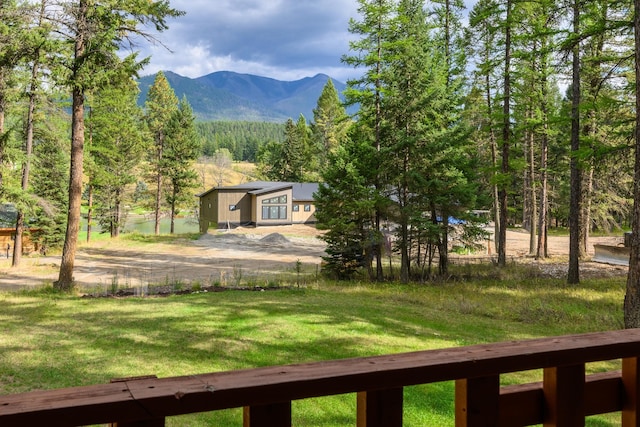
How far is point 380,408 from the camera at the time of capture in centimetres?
112

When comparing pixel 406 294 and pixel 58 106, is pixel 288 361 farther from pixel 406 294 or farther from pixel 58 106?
pixel 58 106

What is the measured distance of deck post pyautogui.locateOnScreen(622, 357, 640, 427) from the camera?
1.40m

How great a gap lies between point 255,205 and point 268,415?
3657 centimetres

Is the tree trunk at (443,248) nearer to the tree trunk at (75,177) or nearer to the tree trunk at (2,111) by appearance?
A: the tree trunk at (75,177)

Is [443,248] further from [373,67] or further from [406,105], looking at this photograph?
[373,67]

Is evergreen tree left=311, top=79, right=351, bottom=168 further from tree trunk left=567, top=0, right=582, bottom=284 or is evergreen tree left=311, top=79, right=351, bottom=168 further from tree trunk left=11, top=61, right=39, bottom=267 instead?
tree trunk left=567, top=0, right=582, bottom=284

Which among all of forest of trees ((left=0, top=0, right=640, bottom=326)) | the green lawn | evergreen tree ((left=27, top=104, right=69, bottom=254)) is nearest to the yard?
the green lawn

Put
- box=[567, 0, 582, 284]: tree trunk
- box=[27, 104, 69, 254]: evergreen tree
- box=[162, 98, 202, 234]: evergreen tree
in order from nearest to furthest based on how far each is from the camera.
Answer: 1. box=[567, 0, 582, 284]: tree trunk
2. box=[27, 104, 69, 254]: evergreen tree
3. box=[162, 98, 202, 234]: evergreen tree

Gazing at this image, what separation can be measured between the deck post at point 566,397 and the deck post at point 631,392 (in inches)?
9.2

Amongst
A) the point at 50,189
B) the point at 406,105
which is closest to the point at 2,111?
the point at 50,189

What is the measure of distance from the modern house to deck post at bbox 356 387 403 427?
35.3 meters

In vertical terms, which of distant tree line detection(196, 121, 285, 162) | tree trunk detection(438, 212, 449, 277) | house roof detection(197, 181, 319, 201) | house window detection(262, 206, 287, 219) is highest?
distant tree line detection(196, 121, 285, 162)

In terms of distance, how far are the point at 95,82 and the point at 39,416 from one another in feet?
43.9

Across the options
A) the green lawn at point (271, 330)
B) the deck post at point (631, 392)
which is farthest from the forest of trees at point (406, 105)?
the deck post at point (631, 392)
